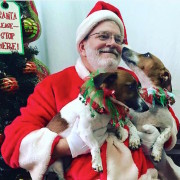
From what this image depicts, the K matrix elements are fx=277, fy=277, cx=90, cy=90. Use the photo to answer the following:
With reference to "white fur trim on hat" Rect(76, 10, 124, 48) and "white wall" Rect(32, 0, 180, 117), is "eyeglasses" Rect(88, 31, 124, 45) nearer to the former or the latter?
"white fur trim on hat" Rect(76, 10, 124, 48)

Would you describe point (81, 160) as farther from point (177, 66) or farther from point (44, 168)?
point (177, 66)

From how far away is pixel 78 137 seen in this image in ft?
3.34

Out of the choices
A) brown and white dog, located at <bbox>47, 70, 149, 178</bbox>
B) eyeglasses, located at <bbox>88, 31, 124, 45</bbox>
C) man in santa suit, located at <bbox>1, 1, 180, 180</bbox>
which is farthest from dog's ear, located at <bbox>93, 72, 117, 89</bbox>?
eyeglasses, located at <bbox>88, 31, 124, 45</bbox>

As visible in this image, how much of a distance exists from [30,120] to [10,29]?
51 centimetres

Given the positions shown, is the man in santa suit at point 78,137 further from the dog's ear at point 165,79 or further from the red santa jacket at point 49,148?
the dog's ear at point 165,79

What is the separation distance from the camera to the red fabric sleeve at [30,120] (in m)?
1.09

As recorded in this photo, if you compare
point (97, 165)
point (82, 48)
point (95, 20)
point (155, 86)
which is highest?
point (95, 20)

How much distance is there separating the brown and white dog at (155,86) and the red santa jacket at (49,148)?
9 cm

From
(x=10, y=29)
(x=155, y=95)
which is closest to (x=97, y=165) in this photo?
(x=155, y=95)

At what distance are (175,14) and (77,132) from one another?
105 centimetres

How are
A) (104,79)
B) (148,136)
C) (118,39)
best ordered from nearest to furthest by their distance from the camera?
(104,79) → (148,136) → (118,39)

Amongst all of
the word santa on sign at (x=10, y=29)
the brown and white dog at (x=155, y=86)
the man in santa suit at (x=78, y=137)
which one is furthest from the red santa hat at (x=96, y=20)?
the word santa on sign at (x=10, y=29)

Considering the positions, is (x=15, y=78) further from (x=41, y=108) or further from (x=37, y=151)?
(x=37, y=151)

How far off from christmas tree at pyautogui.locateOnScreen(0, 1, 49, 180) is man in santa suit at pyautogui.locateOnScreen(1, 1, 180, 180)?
0.17 meters
